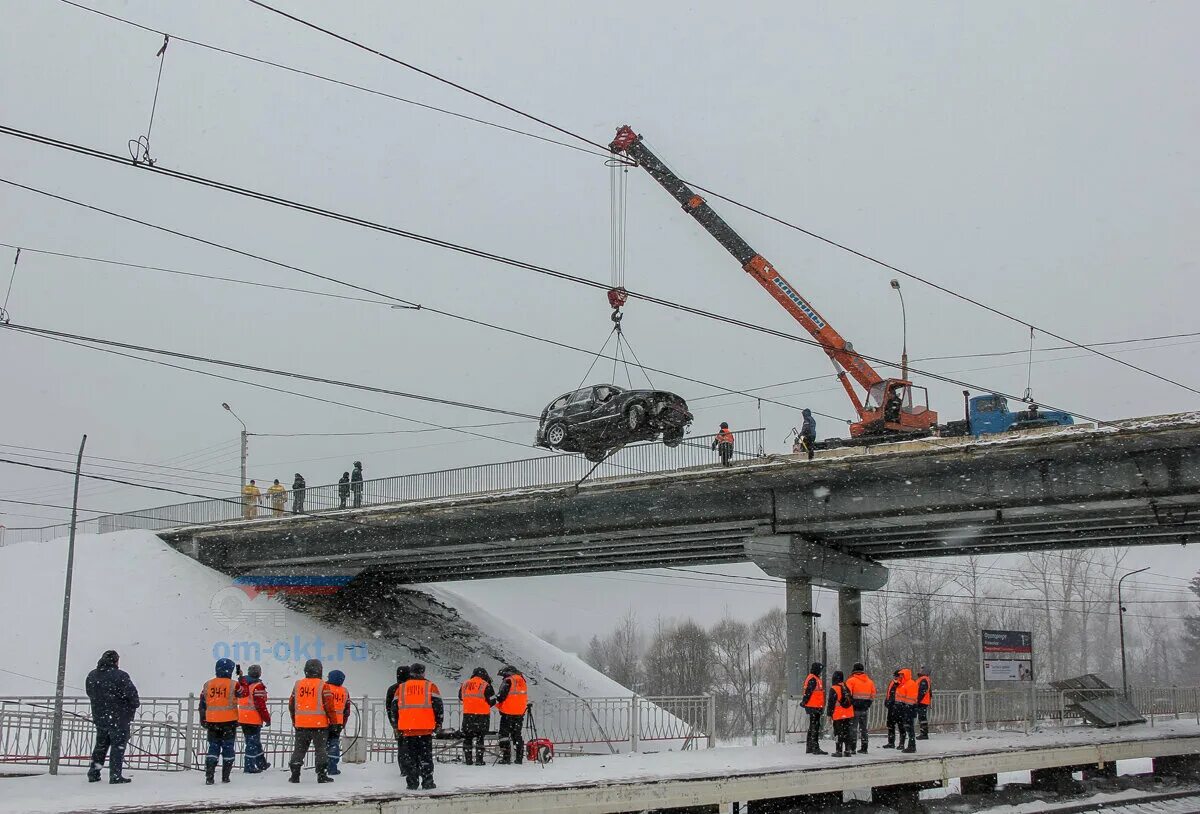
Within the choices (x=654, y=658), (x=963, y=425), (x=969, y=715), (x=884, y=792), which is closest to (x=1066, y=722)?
(x=969, y=715)

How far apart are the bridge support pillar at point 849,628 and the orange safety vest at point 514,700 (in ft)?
66.5

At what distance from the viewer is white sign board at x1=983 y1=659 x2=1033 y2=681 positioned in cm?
2800

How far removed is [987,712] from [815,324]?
15.3m

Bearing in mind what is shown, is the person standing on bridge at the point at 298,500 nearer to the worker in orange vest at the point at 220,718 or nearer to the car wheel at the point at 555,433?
the car wheel at the point at 555,433

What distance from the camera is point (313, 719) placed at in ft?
44.1

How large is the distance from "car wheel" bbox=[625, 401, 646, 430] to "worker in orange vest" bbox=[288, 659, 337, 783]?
45.2 feet

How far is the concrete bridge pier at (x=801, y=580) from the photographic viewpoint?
104 feet

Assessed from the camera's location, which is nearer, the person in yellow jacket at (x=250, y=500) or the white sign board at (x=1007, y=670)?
the white sign board at (x=1007, y=670)

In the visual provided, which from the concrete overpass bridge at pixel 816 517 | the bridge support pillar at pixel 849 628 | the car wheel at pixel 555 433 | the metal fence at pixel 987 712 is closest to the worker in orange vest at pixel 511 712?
the metal fence at pixel 987 712

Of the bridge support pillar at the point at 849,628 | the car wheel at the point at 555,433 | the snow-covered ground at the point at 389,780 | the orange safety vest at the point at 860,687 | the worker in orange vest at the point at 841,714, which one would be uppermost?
the car wheel at the point at 555,433

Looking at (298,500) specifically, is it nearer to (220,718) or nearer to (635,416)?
(635,416)

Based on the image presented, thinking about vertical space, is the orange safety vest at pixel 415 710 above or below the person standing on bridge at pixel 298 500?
below

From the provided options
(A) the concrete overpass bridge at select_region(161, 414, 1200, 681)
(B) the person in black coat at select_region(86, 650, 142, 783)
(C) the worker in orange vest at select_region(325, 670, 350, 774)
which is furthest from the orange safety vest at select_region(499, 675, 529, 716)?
(A) the concrete overpass bridge at select_region(161, 414, 1200, 681)

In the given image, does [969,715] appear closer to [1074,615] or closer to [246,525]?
[246,525]
